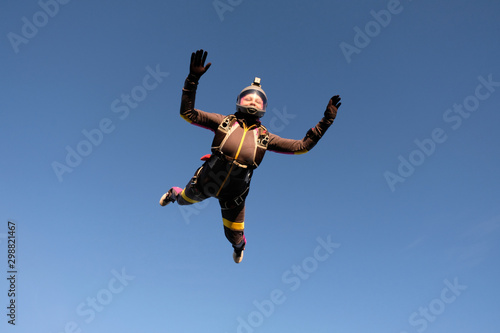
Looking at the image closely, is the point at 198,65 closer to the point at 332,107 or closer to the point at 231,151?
the point at 231,151

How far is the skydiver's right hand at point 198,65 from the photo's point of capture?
5.18 m

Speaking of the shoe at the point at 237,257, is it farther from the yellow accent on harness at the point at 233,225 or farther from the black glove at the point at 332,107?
the black glove at the point at 332,107

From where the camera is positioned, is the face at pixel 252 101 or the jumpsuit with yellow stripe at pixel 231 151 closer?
the jumpsuit with yellow stripe at pixel 231 151

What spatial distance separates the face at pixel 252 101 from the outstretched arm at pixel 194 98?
0.40 metres

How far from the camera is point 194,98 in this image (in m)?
5.61


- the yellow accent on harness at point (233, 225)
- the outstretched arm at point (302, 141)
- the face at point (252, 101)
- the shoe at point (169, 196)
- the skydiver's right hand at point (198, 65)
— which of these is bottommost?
the yellow accent on harness at point (233, 225)

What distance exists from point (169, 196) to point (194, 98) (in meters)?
2.36

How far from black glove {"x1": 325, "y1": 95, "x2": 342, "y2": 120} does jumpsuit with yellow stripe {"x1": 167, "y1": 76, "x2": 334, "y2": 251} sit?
47 mm

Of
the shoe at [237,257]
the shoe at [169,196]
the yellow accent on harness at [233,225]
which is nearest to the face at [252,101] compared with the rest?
the yellow accent on harness at [233,225]

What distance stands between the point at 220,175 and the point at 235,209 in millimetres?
943

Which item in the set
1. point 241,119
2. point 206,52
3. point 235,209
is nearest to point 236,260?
point 235,209

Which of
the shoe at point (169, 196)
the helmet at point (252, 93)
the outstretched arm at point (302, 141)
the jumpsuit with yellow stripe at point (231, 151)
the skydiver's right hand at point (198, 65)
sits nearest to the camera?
the skydiver's right hand at point (198, 65)

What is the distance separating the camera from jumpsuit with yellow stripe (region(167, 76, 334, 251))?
568cm

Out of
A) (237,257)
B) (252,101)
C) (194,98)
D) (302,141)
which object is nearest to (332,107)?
(302,141)
